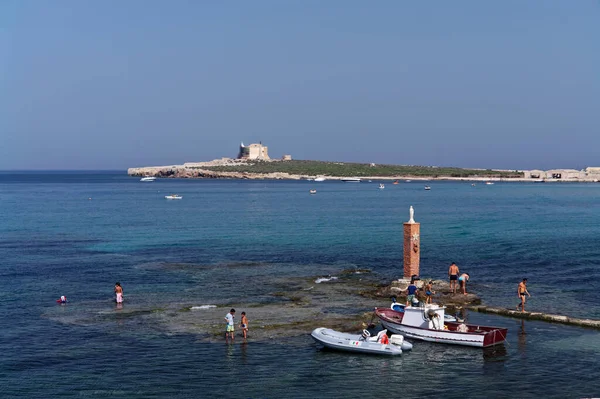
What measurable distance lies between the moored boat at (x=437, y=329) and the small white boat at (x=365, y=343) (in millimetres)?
1554

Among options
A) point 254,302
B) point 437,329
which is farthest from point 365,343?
point 254,302

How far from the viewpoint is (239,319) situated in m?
34.8

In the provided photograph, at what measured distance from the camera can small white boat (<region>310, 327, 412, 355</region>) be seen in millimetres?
29297

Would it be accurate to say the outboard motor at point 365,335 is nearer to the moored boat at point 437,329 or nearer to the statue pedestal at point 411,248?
the moored boat at point 437,329

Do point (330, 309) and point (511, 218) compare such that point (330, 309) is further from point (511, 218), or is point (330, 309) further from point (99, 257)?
point (511, 218)

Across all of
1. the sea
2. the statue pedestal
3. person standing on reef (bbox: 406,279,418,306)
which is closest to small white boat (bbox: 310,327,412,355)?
the sea

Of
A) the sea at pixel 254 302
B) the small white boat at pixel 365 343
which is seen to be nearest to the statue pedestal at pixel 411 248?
the sea at pixel 254 302

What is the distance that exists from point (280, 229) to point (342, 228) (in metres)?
7.33

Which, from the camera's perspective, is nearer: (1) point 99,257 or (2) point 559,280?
(2) point 559,280

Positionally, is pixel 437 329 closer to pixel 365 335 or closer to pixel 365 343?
pixel 365 335

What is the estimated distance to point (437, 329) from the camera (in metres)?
31.3

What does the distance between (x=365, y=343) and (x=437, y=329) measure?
3.82 metres

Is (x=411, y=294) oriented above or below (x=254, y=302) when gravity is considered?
above

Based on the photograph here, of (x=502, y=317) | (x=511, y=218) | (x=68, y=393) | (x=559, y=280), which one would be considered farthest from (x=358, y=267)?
(x=511, y=218)
